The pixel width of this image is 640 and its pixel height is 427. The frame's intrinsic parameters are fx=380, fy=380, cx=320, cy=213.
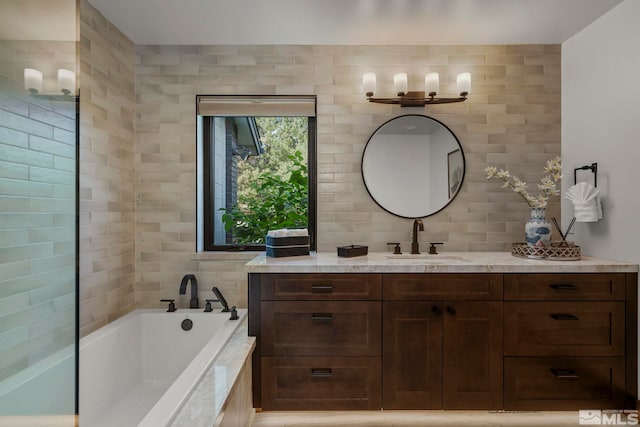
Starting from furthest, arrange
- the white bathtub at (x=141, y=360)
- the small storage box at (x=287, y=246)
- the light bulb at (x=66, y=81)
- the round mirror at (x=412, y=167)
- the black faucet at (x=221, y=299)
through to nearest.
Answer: the round mirror at (x=412, y=167)
the black faucet at (x=221, y=299)
the small storage box at (x=287, y=246)
the white bathtub at (x=141, y=360)
the light bulb at (x=66, y=81)

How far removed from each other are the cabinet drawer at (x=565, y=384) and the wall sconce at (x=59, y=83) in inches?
91.1

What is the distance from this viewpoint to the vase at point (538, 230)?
2389 mm

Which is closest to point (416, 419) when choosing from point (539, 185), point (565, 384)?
point (565, 384)

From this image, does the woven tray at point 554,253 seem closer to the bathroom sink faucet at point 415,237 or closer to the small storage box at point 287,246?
the bathroom sink faucet at point 415,237

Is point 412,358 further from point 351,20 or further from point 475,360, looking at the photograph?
point 351,20

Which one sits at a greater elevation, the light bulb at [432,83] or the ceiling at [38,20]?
the light bulb at [432,83]

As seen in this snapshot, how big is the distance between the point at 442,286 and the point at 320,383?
87 cm

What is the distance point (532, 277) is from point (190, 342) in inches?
83.6

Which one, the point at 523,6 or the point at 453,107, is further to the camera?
the point at 453,107

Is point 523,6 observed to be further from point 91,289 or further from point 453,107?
point 91,289

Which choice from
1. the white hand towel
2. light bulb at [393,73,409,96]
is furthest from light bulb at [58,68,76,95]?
the white hand towel

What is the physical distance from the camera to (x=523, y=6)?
2250 mm

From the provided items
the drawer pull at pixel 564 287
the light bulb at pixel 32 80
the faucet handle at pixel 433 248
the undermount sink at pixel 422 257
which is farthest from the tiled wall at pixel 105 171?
the drawer pull at pixel 564 287

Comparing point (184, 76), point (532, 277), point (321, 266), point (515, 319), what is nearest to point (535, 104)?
point (532, 277)
